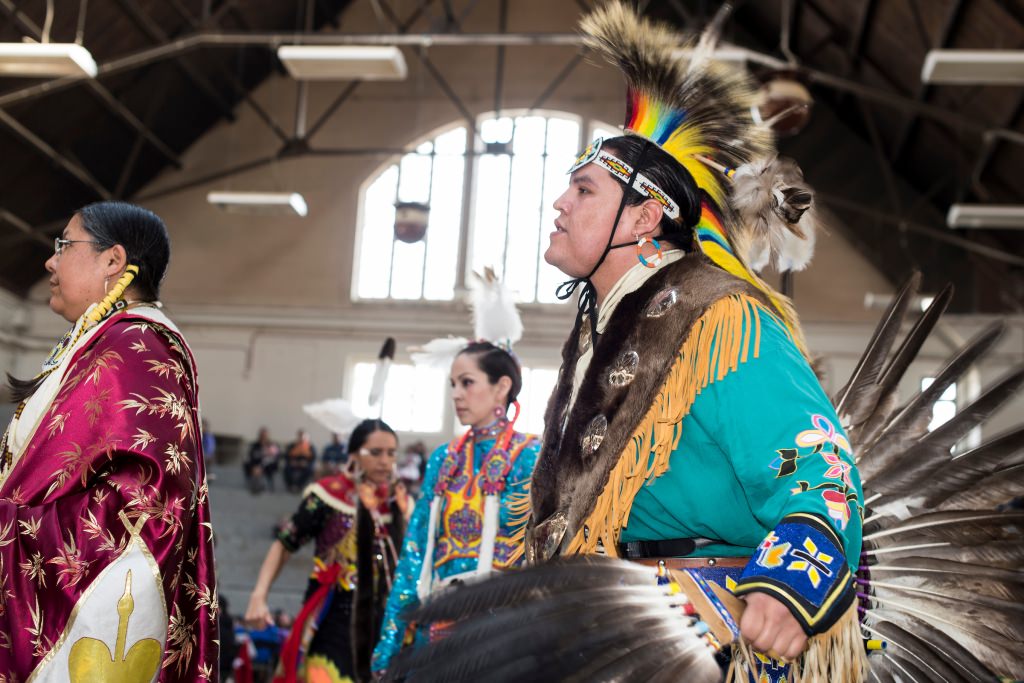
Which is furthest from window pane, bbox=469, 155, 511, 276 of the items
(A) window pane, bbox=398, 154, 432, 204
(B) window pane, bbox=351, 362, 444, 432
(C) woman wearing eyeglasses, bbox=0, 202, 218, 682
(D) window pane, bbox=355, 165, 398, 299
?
(C) woman wearing eyeglasses, bbox=0, 202, 218, 682

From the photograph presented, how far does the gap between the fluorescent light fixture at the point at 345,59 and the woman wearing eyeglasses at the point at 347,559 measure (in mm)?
5065

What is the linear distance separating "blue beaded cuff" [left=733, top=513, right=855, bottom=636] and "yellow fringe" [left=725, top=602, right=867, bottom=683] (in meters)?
0.10

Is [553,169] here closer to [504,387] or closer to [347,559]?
[347,559]

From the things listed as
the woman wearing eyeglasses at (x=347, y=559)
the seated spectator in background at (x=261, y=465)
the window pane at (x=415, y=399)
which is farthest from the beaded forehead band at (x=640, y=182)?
the window pane at (x=415, y=399)

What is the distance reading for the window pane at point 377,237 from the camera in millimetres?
15414

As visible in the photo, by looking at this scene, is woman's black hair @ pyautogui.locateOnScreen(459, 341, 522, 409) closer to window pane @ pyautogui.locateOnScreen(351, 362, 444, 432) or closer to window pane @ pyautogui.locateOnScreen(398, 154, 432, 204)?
window pane @ pyautogui.locateOnScreen(351, 362, 444, 432)

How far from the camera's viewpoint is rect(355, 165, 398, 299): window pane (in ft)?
50.6

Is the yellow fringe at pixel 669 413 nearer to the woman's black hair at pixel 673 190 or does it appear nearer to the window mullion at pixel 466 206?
the woman's black hair at pixel 673 190

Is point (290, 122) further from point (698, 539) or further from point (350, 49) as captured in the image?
point (698, 539)

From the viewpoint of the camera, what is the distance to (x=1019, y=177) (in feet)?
38.2

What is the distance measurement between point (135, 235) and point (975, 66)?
22.1ft

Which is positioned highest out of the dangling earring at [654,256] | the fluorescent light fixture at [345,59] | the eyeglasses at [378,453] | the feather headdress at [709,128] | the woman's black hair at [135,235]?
the fluorescent light fixture at [345,59]

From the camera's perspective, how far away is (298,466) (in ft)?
44.1

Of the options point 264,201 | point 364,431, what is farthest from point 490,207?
point 364,431
